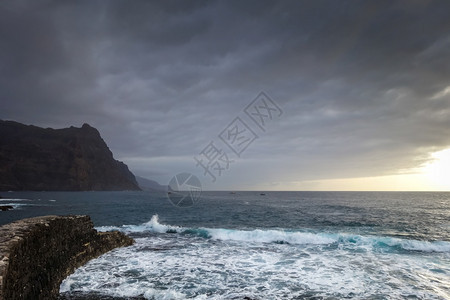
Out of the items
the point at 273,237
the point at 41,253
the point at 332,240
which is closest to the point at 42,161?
the point at 273,237

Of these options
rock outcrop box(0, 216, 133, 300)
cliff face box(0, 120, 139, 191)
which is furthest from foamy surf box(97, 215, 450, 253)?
cliff face box(0, 120, 139, 191)

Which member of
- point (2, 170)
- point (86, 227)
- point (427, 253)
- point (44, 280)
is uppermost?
point (2, 170)

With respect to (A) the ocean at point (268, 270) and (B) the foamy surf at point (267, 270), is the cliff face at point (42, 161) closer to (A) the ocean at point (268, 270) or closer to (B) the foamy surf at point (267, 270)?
(A) the ocean at point (268, 270)

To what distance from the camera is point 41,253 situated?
8.68 metres

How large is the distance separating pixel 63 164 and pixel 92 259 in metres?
194

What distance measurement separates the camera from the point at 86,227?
13.8m

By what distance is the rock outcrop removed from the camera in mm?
6234

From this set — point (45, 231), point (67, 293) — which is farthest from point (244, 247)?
point (45, 231)

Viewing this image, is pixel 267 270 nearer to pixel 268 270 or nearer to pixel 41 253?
pixel 268 270

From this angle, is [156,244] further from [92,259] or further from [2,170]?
[2,170]

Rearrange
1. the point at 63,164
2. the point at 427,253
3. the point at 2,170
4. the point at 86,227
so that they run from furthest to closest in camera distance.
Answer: the point at 63,164 → the point at 2,170 → the point at 427,253 → the point at 86,227

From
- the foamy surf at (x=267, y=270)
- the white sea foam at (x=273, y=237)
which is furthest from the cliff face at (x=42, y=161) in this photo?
the foamy surf at (x=267, y=270)

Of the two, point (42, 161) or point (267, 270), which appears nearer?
point (267, 270)

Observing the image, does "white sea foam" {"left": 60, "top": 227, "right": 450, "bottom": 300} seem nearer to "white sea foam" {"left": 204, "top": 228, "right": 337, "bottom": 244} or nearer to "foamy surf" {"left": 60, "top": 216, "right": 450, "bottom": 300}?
"foamy surf" {"left": 60, "top": 216, "right": 450, "bottom": 300}
